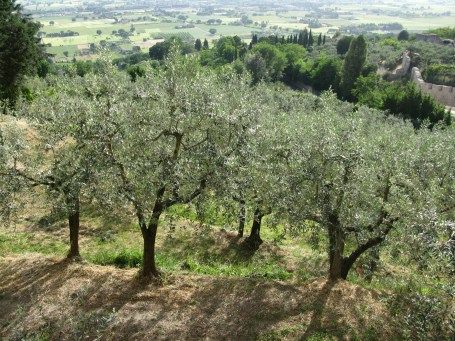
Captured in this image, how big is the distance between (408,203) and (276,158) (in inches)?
252

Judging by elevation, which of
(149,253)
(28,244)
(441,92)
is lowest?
(441,92)

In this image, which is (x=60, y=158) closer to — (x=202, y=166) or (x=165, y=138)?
(x=165, y=138)

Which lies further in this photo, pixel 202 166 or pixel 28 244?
pixel 28 244

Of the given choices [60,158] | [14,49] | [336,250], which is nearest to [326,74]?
[14,49]

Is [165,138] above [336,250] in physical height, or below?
above

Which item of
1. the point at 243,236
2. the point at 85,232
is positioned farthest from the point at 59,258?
the point at 243,236

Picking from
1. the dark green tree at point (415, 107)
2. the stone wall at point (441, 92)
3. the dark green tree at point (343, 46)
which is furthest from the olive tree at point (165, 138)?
the dark green tree at point (343, 46)

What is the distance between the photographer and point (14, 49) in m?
43.5

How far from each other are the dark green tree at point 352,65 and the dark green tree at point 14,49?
66372 millimetres

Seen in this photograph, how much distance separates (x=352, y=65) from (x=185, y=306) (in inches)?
3387

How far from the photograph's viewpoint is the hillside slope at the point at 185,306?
57.7 ft

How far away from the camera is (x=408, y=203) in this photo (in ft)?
55.2

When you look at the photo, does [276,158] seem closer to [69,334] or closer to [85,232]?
[69,334]

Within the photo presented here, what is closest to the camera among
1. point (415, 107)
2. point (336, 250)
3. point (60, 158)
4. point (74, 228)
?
point (336, 250)
